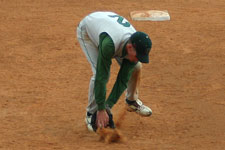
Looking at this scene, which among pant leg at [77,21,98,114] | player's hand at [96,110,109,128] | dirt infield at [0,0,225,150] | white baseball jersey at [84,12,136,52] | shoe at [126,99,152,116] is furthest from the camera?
shoe at [126,99,152,116]

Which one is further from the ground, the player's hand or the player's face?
the player's face

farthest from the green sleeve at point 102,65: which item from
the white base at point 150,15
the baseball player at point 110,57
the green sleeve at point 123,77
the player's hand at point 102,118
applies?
the white base at point 150,15

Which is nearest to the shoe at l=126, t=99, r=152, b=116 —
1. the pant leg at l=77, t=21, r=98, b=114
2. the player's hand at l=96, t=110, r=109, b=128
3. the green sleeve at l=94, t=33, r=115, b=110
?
the pant leg at l=77, t=21, r=98, b=114

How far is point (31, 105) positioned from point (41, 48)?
2.36 m

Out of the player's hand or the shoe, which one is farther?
the shoe

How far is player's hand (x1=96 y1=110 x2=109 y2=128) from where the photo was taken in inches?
303

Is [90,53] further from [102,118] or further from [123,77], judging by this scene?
[102,118]

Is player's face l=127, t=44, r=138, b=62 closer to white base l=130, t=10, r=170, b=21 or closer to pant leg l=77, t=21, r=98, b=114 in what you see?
pant leg l=77, t=21, r=98, b=114

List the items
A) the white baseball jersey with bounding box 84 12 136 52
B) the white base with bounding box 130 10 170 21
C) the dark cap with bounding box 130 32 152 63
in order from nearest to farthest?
1. the dark cap with bounding box 130 32 152 63
2. the white baseball jersey with bounding box 84 12 136 52
3. the white base with bounding box 130 10 170 21

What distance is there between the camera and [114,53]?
7332 millimetres

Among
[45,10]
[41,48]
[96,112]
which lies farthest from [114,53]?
[45,10]

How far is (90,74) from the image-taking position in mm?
10258

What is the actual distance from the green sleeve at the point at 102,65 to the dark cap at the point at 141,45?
27 centimetres

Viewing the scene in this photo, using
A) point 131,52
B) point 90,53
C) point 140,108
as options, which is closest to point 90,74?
point 140,108
